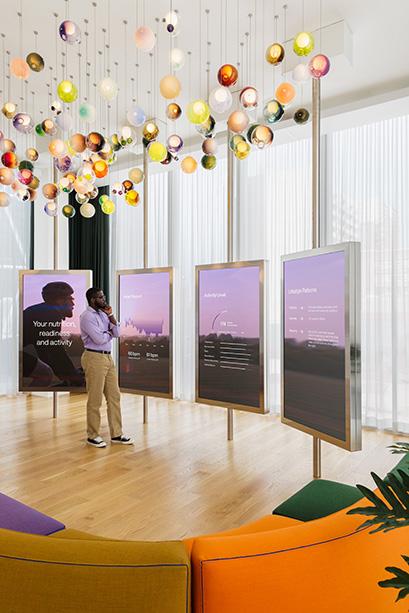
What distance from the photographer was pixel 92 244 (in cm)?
764

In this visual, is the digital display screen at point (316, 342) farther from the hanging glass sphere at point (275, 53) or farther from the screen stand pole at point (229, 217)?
the hanging glass sphere at point (275, 53)

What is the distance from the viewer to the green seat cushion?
1783mm

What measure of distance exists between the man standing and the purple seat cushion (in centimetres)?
268

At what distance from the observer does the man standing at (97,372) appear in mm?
4484

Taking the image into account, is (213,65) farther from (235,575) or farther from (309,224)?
(235,575)

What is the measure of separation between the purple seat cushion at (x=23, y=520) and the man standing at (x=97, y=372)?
268 centimetres

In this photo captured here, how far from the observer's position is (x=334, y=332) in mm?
3031

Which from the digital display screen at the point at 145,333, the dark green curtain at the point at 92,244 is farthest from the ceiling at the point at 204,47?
the dark green curtain at the point at 92,244

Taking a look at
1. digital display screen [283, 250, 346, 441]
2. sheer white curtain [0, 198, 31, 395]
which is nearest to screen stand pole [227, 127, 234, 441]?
digital display screen [283, 250, 346, 441]

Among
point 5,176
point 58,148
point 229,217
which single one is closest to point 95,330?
point 5,176

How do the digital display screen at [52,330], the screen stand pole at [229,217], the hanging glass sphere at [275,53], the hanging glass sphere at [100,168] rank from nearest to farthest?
the hanging glass sphere at [275,53] < the hanging glass sphere at [100,168] < the screen stand pole at [229,217] < the digital display screen at [52,330]

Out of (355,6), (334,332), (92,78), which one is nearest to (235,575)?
(334,332)

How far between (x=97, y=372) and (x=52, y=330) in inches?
51.8

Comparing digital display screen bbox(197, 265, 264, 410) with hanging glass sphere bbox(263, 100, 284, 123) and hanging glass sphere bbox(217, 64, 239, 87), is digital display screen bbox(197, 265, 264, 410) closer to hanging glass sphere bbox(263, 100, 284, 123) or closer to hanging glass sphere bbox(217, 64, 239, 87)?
hanging glass sphere bbox(263, 100, 284, 123)
